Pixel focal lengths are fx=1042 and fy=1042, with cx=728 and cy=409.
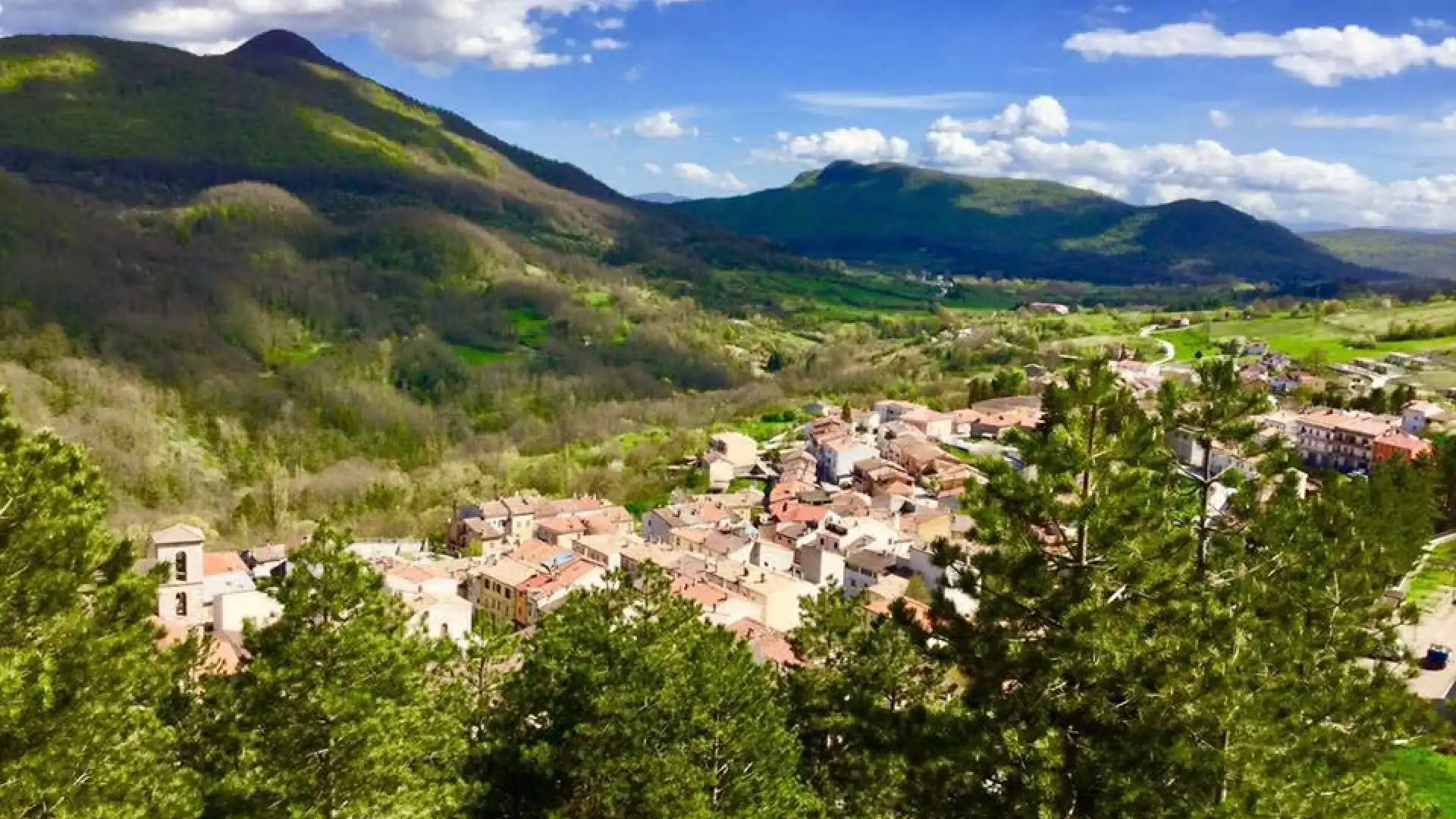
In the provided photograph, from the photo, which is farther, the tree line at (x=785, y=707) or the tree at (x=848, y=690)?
the tree at (x=848, y=690)

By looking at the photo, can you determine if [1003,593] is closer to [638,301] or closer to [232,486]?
[232,486]

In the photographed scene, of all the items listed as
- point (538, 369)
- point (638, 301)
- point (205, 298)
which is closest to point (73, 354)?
point (205, 298)

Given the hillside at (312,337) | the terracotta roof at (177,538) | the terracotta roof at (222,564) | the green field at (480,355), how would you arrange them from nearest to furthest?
1. the terracotta roof at (177,538)
2. the terracotta roof at (222,564)
3. the hillside at (312,337)
4. the green field at (480,355)

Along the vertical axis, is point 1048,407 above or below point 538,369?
above

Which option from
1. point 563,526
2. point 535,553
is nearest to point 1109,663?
point 535,553

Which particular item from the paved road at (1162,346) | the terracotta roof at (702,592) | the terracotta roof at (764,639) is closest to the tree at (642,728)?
the terracotta roof at (764,639)

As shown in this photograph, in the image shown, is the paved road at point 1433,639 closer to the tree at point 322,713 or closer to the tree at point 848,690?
the tree at point 848,690
